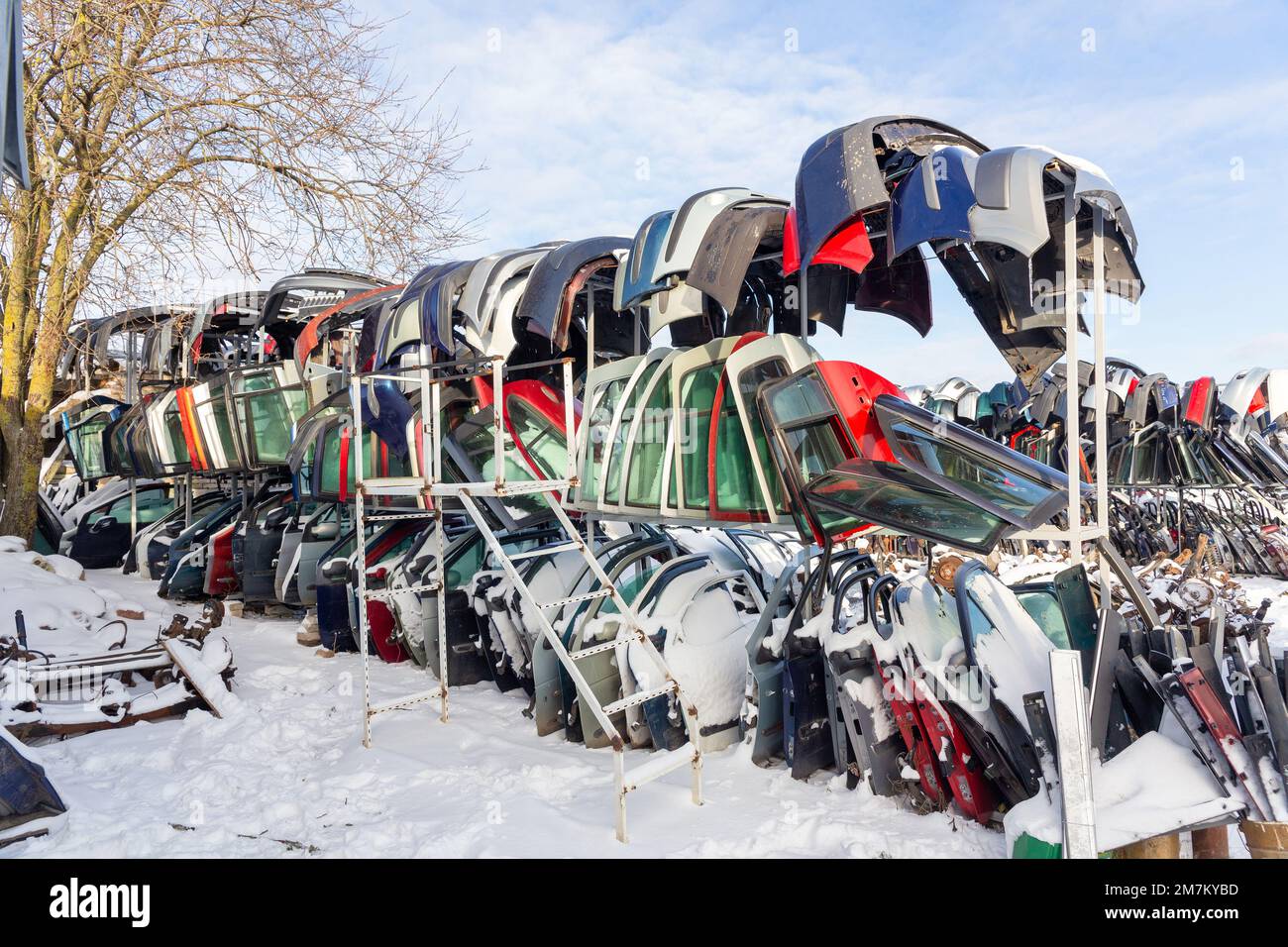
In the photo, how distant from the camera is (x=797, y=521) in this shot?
4.95m

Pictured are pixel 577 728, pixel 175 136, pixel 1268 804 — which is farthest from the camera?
pixel 175 136

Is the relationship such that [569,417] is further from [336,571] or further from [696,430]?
[336,571]

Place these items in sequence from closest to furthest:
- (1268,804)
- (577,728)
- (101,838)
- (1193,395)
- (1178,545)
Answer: (1268,804) → (101,838) → (577,728) → (1193,395) → (1178,545)

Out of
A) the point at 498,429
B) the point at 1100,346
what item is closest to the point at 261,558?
the point at 498,429

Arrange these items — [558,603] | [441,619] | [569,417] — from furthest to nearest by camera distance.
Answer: [441,619]
[569,417]
[558,603]

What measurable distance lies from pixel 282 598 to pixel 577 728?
5.77m

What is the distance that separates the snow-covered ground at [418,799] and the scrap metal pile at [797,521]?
246mm

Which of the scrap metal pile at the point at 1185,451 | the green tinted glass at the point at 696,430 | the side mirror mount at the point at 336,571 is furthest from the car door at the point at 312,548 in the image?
the scrap metal pile at the point at 1185,451

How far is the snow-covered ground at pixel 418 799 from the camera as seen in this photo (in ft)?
13.0

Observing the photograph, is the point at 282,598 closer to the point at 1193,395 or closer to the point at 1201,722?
the point at 1201,722

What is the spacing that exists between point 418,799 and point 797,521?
271 cm

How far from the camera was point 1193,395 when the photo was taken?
13203 millimetres
